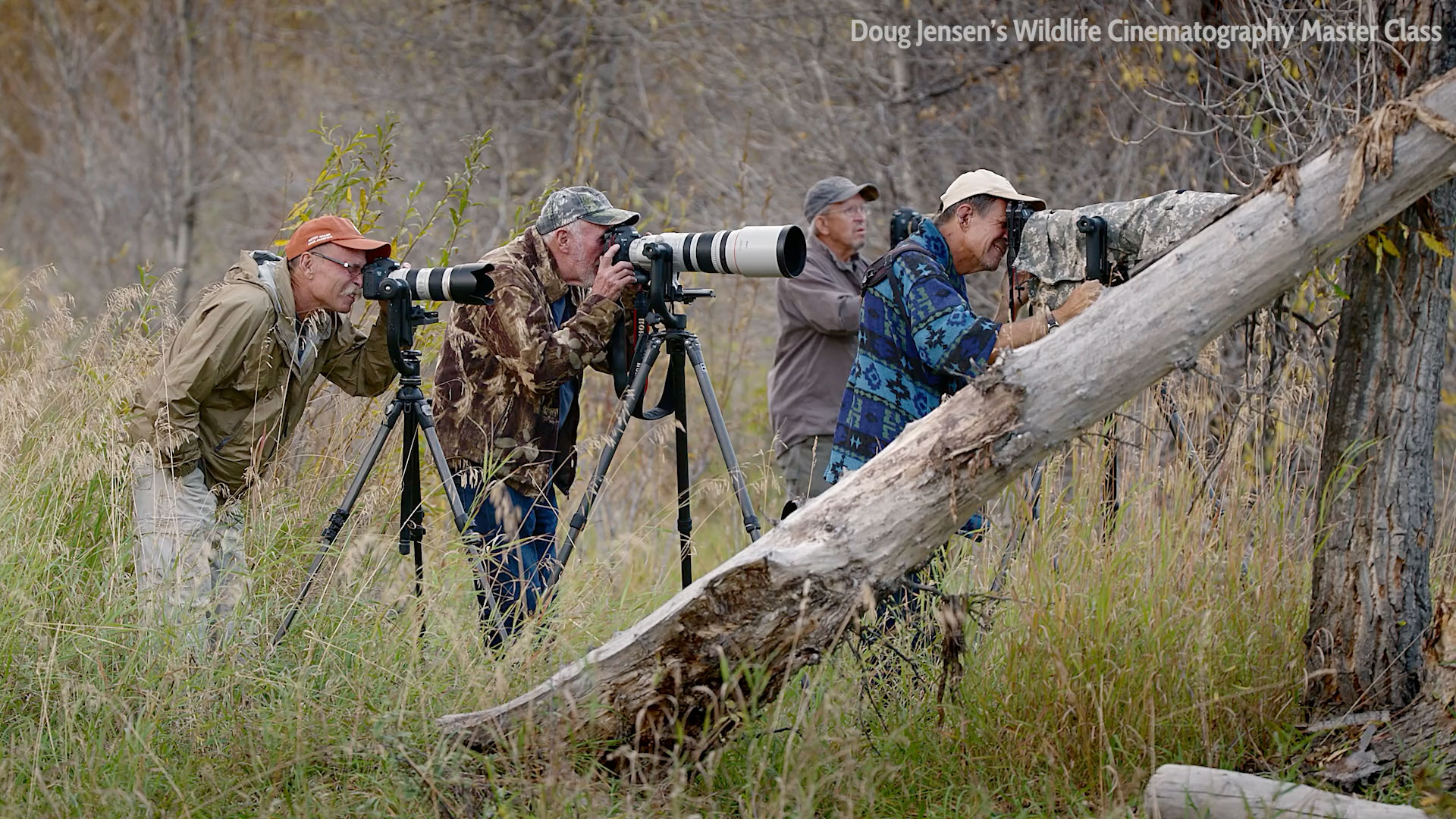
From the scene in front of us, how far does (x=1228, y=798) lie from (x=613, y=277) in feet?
6.67

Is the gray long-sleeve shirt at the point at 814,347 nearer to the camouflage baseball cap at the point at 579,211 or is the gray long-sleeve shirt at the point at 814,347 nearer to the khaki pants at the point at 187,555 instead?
the camouflage baseball cap at the point at 579,211

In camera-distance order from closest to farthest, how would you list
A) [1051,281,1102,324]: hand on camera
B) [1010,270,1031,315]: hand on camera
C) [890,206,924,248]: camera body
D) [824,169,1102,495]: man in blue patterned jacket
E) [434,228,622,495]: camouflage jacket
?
1. [1051,281,1102,324]: hand on camera
2. [824,169,1102,495]: man in blue patterned jacket
3. [1010,270,1031,315]: hand on camera
4. [434,228,622,495]: camouflage jacket
5. [890,206,924,248]: camera body

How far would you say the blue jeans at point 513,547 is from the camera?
3426 mm

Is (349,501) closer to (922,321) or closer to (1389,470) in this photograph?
(922,321)

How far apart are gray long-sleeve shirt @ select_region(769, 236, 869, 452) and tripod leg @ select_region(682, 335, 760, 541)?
102 centimetres

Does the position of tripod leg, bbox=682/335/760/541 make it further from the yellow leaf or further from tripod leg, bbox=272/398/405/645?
the yellow leaf

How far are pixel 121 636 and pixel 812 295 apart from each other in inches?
99.6

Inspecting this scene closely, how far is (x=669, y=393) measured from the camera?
11.8 ft

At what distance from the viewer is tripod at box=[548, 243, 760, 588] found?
3.37m

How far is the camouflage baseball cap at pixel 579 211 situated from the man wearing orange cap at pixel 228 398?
49 centimetres

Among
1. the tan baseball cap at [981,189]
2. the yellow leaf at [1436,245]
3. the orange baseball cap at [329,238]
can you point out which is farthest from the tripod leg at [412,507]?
the yellow leaf at [1436,245]

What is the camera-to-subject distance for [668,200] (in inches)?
301

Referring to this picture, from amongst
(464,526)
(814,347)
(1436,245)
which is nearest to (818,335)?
(814,347)

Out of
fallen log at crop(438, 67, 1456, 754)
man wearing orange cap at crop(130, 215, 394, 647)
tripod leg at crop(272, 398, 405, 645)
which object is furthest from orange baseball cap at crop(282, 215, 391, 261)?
fallen log at crop(438, 67, 1456, 754)
